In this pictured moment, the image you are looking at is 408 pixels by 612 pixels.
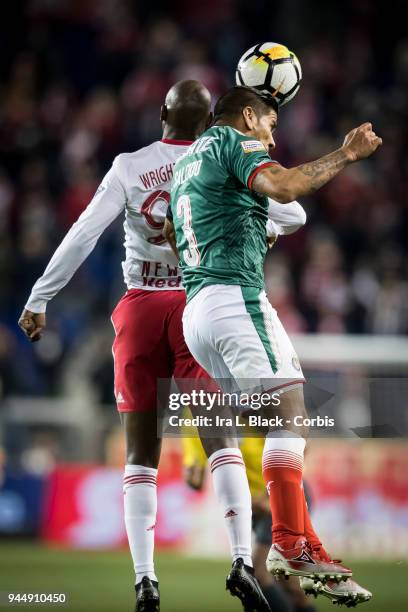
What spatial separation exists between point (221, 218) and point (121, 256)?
7662mm

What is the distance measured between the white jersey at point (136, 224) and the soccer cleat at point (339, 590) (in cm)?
169

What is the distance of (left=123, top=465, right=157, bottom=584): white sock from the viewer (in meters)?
5.55

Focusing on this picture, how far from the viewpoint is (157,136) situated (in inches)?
533

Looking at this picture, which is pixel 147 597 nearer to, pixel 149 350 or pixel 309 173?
pixel 149 350

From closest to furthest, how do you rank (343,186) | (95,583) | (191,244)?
1. (191,244)
2. (95,583)
3. (343,186)

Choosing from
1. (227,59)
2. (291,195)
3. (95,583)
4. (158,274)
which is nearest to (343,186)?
(227,59)

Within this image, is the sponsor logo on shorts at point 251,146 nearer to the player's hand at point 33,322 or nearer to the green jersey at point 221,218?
the green jersey at point 221,218

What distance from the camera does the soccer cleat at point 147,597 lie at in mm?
5324

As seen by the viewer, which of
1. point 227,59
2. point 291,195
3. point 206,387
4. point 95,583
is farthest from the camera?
point 227,59

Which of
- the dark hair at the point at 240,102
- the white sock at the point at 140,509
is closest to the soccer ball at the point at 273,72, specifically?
the dark hair at the point at 240,102

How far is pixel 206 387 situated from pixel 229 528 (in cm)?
66

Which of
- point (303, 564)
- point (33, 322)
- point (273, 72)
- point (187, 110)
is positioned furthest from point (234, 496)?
point (273, 72)

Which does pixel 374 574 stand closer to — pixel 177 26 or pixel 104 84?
pixel 104 84

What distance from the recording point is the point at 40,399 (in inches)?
466
